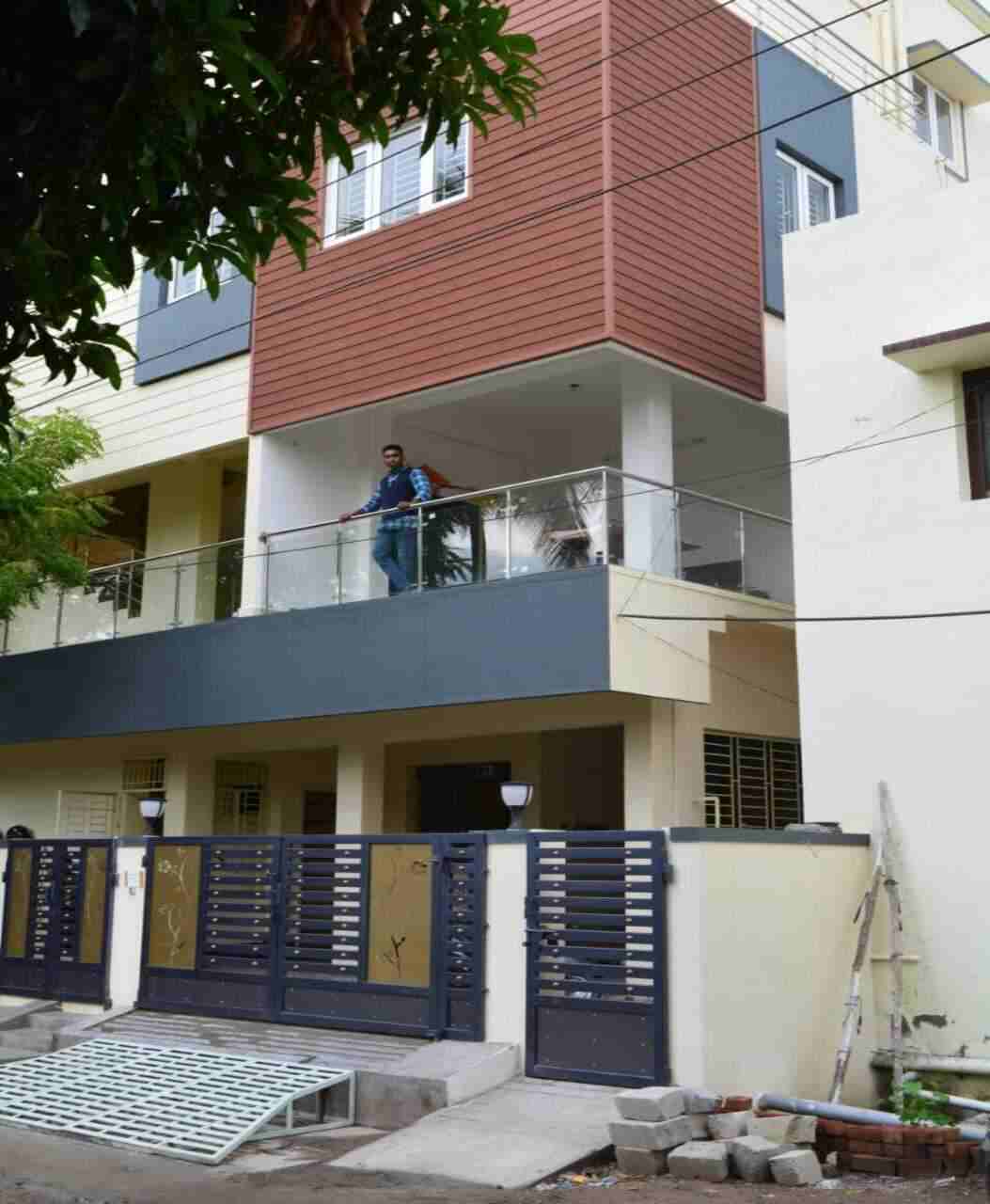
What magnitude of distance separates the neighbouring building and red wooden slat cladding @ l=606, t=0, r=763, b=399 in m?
0.05

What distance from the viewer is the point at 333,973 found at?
43.0ft

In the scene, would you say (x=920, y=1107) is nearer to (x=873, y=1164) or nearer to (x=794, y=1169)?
(x=873, y=1164)

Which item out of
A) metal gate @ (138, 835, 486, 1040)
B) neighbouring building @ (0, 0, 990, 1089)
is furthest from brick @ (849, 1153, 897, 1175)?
metal gate @ (138, 835, 486, 1040)

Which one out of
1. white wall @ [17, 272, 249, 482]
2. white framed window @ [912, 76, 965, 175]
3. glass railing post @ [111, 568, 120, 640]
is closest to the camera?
glass railing post @ [111, 568, 120, 640]

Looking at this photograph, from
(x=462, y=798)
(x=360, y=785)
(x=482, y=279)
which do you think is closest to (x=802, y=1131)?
(x=360, y=785)

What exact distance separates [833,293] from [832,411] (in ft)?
3.79

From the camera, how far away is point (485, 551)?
14609mm

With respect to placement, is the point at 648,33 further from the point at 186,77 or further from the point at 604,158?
the point at 186,77

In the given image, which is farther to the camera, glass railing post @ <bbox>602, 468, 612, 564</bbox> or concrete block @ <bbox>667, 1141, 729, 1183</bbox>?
glass railing post @ <bbox>602, 468, 612, 564</bbox>

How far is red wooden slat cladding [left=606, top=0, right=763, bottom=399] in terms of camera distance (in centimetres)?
1521

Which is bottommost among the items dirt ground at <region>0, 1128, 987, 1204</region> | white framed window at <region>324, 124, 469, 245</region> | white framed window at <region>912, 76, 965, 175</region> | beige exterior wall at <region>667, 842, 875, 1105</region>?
dirt ground at <region>0, 1128, 987, 1204</region>

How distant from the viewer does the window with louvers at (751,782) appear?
15555 mm

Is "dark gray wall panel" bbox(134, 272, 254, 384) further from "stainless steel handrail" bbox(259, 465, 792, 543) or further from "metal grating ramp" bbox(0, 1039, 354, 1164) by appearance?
"metal grating ramp" bbox(0, 1039, 354, 1164)

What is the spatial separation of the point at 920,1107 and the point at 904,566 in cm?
454
